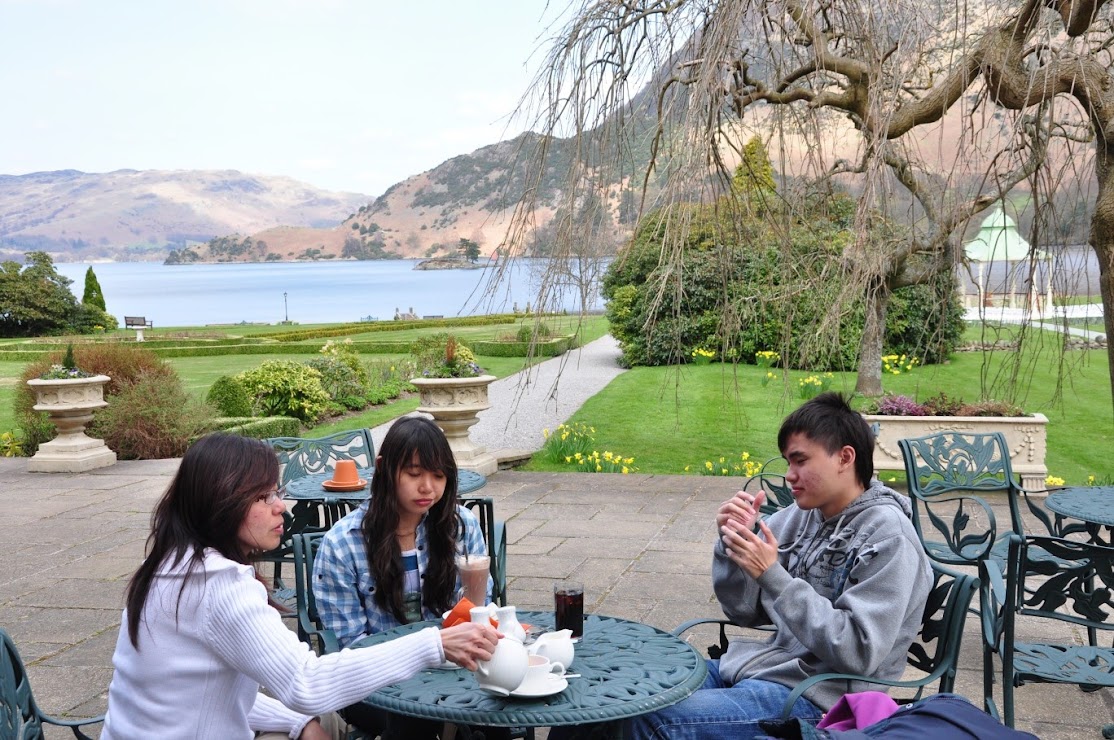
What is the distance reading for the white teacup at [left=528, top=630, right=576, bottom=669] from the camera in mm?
1977

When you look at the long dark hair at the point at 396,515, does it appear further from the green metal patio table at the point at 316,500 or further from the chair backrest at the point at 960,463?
the chair backrest at the point at 960,463

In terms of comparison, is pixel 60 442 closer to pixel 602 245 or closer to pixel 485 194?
pixel 485 194

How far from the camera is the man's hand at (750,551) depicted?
2234mm

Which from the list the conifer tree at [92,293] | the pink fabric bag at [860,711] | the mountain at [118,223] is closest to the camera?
the pink fabric bag at [860,711]

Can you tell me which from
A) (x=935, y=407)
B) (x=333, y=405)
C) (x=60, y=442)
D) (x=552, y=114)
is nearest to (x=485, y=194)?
(x=552, y=114)

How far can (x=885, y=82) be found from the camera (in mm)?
3770

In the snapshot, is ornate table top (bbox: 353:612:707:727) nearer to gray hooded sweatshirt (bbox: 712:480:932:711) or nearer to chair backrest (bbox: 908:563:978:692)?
gray hooded sweatshirt (bbox: 712:480:932:711)

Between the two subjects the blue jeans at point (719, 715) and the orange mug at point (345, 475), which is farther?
the orange mug at point (345, 475)

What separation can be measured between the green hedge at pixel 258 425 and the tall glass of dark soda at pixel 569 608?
9.08 meters

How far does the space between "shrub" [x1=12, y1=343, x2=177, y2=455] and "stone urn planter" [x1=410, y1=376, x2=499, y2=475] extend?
4.02 meters

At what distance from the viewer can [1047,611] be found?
114 inches

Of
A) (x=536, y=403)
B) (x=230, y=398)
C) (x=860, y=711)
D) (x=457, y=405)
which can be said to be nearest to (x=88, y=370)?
(x=230, y=398)

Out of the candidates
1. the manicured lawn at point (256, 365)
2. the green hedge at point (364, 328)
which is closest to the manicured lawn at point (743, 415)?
the manicured lawn at point (256, 365)

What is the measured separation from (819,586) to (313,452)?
11.6 feet
